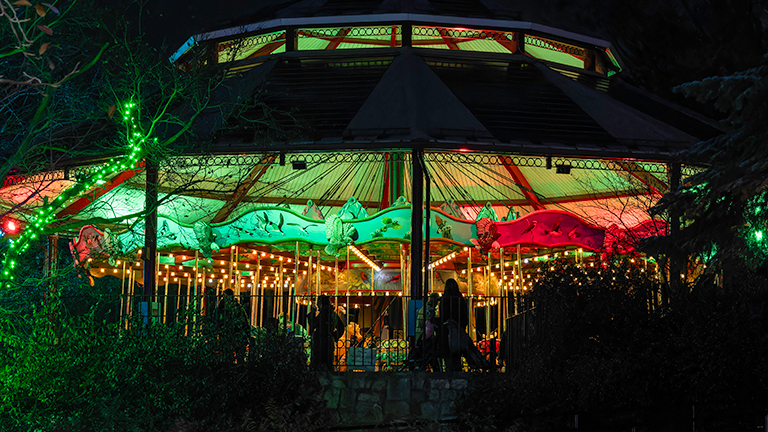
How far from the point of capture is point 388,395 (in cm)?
909

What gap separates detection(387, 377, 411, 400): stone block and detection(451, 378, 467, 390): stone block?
58cm

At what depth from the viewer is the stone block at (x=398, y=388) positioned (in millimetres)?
9070

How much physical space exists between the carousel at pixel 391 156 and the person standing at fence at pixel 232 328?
1.00 feet

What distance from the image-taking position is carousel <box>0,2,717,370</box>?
13.3m

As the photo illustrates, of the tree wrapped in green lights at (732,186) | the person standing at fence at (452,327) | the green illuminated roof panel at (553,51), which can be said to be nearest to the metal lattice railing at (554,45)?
the green illuminated roof panel at (553,51)

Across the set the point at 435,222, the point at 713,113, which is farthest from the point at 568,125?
the point at 713,113

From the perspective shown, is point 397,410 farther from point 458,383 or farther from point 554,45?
point 554,45

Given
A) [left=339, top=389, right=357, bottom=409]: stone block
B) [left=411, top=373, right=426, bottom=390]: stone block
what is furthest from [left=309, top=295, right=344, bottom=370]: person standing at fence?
[left=411, top=373, right=426, bottom=390]: stone block

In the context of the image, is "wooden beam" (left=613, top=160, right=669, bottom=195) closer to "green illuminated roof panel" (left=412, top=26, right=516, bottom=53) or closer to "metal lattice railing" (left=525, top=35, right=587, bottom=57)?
"metal lattice railing" (left=525, top=35, right=587, bottom=57)

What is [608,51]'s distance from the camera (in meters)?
20.8

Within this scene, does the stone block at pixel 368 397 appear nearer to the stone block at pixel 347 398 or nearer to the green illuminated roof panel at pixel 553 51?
the stone block at pixel 347 398

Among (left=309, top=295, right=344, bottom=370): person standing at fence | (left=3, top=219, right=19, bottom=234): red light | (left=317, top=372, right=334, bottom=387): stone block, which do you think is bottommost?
(left=317, top=372, right=334, bottom=387): stone block

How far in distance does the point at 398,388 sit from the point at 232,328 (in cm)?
232

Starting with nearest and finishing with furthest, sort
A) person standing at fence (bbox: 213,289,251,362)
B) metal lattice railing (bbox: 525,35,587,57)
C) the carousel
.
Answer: person standing at fence (bbox: 213,289,251,362) < the carousel < metal lattice railing (bbox: 525,35,587,57)
